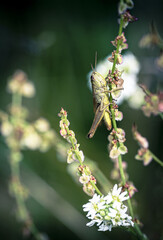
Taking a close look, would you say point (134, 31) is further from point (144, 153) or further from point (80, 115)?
point (144, 153)

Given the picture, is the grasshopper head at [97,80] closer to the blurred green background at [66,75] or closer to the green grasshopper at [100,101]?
the green grasshopper at [100,101]

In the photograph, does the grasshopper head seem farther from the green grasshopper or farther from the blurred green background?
the blurred green background

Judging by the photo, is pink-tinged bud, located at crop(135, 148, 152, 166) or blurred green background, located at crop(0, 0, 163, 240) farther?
blurred green background, located at crop(0, 0, 163, 240)

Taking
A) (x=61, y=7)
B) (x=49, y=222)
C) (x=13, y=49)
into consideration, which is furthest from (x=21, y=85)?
(x=61, y=7)

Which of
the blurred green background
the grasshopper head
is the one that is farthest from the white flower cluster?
the blurred green background

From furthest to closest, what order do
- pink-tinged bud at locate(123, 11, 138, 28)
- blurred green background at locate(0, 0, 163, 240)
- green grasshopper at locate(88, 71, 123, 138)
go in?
blurred green background at locate(0, 0, 163, 240)
green grasshopper at locate(88, 71, 123, 138)
pink-tinged bud at locate(123, 11, 138, 28)

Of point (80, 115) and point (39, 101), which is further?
point (39, 101)
